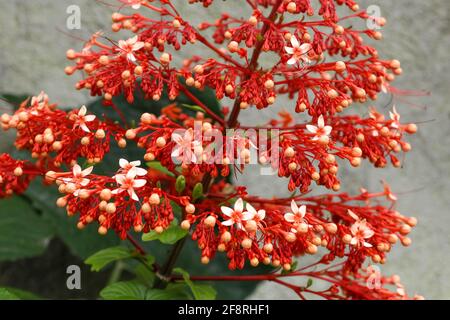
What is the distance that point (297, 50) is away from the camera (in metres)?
0.78

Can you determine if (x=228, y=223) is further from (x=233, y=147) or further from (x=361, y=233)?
(x=361, y=233)

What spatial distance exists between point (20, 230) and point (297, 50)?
0.88m

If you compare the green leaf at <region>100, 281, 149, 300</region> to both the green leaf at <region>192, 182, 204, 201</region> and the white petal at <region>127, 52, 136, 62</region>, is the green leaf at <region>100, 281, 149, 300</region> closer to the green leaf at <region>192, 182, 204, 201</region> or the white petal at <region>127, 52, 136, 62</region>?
the green leaf at <region>192, 182, 204, 201</region>

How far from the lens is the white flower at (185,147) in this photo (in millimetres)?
749

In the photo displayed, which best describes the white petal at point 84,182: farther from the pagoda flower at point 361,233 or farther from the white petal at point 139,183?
the pagoda flower at point 361,233

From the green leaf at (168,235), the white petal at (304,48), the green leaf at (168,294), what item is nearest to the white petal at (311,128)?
the white petal at (304,48)

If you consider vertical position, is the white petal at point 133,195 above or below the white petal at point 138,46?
below

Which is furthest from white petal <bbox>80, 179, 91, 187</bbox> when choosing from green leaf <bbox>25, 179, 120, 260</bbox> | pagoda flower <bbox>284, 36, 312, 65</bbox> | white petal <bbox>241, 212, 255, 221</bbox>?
green leaf <bbox>25, 179, 120, 260</bbox>

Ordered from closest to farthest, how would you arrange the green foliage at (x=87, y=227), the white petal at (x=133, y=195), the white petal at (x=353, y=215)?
1. the white petal at (x=133, y=195)
2. the white petal at (x=353, y=215)
3. the green foliage at (x=87, y=227)

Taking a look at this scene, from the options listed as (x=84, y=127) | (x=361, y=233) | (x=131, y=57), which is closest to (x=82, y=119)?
(x=84, y=127)

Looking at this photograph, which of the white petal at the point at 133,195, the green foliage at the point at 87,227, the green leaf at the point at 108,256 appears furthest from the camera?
the green foliage at the point at 87,227

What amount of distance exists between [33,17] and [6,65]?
0.48ft

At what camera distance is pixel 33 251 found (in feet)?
4.36

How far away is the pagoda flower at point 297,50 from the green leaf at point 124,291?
0.47 meters
